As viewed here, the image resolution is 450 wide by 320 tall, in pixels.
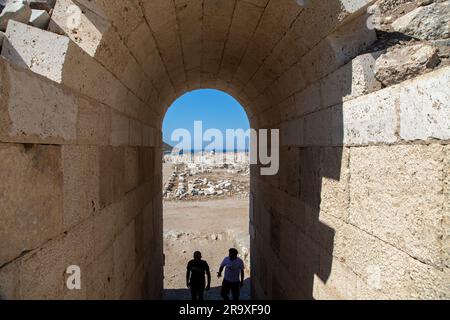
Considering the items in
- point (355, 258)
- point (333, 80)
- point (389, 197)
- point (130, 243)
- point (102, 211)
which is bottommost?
point (130, 243)

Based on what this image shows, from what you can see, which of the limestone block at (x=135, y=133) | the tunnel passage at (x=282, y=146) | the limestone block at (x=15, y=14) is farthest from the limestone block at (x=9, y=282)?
the limestone block at (x=135, y=133)

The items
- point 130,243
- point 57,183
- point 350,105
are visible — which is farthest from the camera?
point 130,243

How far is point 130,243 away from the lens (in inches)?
150

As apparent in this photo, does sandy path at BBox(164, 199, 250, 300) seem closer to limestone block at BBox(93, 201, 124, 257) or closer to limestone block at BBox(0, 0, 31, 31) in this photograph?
limestone block at BBox(93, 201, 124, 257)

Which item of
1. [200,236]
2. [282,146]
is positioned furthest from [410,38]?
[200,236]

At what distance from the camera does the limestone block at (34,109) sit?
4.66 feet

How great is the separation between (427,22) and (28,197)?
10.8ft

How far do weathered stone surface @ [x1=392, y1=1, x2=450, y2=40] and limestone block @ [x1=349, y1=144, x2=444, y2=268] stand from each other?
3.66 feet

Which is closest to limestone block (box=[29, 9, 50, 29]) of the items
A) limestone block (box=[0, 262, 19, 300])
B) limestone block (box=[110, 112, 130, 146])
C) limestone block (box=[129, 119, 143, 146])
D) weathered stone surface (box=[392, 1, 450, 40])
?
limestone block (box=[110, 112, 130, 146])

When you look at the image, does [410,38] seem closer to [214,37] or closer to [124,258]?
[214,37]

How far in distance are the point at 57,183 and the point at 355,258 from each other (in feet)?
7.89

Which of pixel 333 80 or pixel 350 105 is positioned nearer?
pixel 350 105
